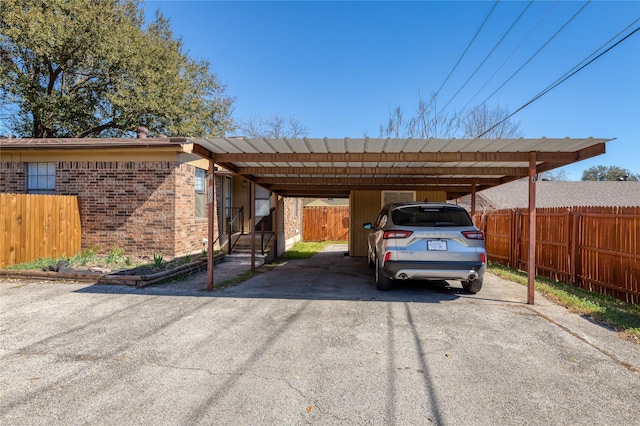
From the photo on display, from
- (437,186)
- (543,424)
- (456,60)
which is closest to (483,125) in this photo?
(456,60)

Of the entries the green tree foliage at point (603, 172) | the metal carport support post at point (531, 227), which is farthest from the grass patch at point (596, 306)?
the green tree foliage at point (603, 172)

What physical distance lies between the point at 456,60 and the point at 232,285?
12.6 metres

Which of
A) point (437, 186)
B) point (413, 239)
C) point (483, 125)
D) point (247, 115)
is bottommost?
point (413, 239)

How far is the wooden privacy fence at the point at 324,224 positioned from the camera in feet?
80.9

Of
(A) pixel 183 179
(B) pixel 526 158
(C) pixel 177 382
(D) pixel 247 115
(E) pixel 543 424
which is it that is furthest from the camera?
(D) pixel 247 115

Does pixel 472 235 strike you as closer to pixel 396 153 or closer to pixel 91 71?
pixel 396 153

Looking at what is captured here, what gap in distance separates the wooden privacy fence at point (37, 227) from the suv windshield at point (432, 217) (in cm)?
842

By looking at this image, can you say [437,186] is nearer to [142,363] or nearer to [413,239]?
[413,239]

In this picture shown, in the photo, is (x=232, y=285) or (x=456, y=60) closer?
(x=232, y=285)

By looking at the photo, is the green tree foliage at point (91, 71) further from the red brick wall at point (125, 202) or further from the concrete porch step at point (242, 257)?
the concrete porch step at point (242, 257)

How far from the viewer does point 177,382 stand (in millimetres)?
3152

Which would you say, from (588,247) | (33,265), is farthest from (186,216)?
(588,247)

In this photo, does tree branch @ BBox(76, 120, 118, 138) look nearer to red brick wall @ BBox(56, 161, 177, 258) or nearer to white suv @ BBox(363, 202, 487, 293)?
red brick wall @ BBox(56, 161, 177, 258)

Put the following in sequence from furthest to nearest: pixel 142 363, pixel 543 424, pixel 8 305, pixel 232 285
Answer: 1. pixel 232 285
2. pixel 8 305
3. pixel 142 363
4. pixel 543 424
